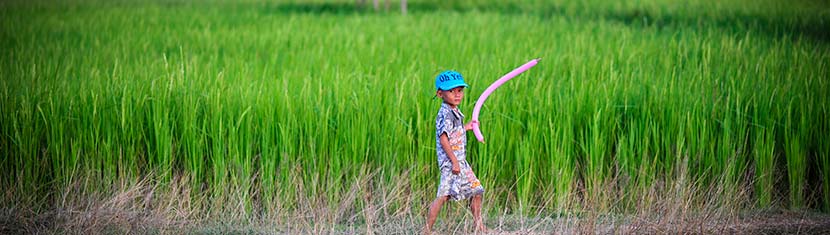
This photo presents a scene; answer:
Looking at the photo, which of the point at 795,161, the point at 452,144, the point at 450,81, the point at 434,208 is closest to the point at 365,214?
the point at 434,208

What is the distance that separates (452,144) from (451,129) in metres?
0.05

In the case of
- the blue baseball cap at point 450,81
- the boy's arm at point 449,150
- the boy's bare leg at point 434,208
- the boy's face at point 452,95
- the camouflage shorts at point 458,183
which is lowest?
the boy's bare leg at point 434,208

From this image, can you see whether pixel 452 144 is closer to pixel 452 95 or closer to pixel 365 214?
pixel 452 95

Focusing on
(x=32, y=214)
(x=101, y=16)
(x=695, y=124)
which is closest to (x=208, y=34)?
(x=101, y=16)

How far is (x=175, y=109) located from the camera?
11.4 feet

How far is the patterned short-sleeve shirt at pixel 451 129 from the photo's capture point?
245 cm

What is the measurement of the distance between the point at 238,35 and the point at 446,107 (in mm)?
4487

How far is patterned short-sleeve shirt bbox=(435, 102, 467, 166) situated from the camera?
2.45 metres

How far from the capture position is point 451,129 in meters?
2.46

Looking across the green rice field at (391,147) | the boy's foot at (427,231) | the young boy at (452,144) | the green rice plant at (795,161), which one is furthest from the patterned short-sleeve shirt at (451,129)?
the green rice plant at (795,161)

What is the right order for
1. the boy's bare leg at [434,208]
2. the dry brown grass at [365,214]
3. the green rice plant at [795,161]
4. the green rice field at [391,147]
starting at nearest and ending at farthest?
the boy's bare leg at [434,208] < the dry brown grass at [365,214] < the green rice field at [391,147] < the green rice plant at [795,161]

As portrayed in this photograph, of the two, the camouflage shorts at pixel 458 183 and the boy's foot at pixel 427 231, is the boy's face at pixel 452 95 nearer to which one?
the camouflage shorts at pixel 458 183

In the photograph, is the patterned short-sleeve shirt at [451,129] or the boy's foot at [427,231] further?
the boy's foot at [427,231]

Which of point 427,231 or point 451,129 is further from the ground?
point 451,129
